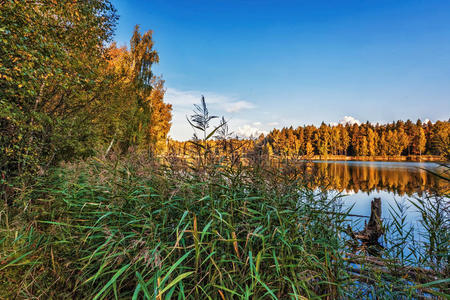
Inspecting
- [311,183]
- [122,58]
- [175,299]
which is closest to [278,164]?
[311,183]

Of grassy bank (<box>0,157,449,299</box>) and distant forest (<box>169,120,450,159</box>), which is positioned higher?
distant forest (<box>169,120,450,159</box>)

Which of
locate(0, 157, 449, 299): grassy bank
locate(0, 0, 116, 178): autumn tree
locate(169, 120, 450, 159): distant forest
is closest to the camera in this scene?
locate(0, 157, 449, 299): grassy bank

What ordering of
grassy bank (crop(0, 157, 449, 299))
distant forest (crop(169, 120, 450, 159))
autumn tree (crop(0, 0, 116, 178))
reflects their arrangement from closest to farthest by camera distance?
grassy bank (crop(0, 157, 449, 299))
autumn tree (crop(0, 0, 116, 178))
distant forest (crop(169, 120, 450, 159))

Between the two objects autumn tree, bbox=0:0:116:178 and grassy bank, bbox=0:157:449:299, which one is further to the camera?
autumn tree, bbox=0:0:116:178

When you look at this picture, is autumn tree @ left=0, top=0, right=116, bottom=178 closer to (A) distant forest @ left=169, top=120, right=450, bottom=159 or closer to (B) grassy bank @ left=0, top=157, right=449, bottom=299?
(B) grassy bank @ left=0, top=157, right=449, bottom=299

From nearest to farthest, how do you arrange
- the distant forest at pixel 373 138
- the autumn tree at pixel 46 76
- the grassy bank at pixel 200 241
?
1. the grassy bank at pixel 200 241
2. the autumn tree at pixel 46 76
3. the distant forest at pixel 373 138

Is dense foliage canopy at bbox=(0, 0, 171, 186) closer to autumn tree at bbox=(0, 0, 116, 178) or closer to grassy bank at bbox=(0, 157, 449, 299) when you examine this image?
autumn tree at bbox=(0, 0, 116, 178)

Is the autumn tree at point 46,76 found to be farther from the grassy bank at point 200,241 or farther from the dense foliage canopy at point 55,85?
the grassy bank at point 200,241

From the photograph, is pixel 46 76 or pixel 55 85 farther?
pixel 55 85

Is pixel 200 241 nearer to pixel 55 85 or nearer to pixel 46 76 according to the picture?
pixel 46 76

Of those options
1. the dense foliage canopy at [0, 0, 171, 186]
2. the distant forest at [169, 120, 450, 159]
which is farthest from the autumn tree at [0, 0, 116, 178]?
the distant forest at [169, 120, 450, 159]

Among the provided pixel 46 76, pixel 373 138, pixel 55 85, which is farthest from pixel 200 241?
pixel 373 138

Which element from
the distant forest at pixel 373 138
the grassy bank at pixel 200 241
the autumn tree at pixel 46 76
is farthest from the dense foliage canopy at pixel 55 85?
the distant forest at pixel 373 138

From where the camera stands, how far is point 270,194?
2387 mm
